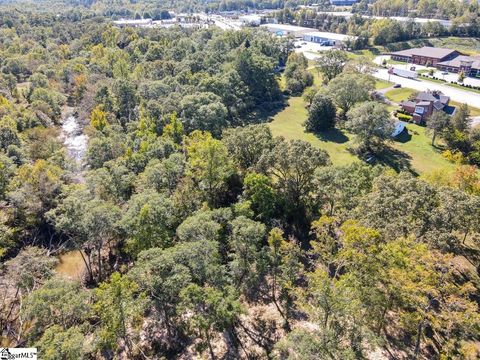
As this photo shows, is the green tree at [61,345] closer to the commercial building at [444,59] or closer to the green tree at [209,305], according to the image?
the green tree at [209,305]

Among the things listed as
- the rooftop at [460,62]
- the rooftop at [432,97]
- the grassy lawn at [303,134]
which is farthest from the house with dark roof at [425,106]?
the rooftop at [460,62]

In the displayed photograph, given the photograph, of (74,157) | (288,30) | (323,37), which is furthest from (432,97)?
(288,30)

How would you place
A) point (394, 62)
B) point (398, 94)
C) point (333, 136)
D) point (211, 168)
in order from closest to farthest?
point (211, 168), point (333, 136), point (398, 94), point (394, 62)

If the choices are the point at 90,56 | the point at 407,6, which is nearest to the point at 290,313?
the point at 90,56

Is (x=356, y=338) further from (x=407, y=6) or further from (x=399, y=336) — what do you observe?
(x=407, y=6)

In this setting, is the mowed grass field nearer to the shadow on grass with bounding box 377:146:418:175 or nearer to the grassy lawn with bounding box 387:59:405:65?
the shadow on grass with bounding box 377:146:418:175

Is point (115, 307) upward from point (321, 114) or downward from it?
downward

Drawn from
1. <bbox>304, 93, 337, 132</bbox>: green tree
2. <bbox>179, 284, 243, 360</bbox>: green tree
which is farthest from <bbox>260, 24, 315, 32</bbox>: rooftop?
<bbox>179, 284, 243, 360</bbox>: green tree

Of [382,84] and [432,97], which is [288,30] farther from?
[432,97]
